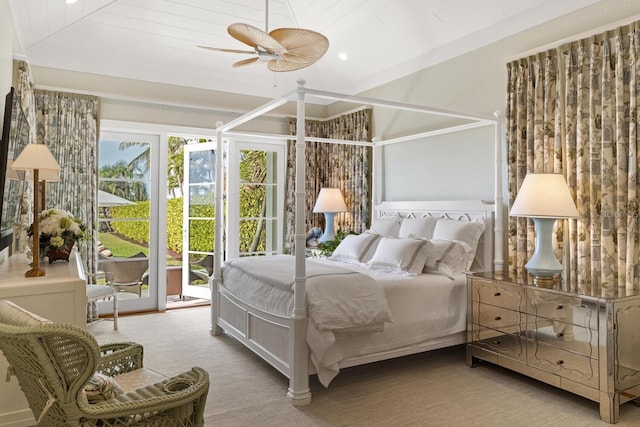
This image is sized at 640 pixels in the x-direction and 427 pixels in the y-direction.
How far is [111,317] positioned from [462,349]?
388 cm

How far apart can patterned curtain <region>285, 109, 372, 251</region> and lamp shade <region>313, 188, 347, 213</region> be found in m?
0.18

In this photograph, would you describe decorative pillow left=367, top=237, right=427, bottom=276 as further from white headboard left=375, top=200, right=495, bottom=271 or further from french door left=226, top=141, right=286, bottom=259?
french door left=226, top=141, right=286, bottom=259

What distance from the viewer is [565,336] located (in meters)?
2.83

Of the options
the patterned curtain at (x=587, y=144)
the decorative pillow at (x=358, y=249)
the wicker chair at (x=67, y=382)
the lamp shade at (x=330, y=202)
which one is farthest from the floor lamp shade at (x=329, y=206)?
the wicker chair at (x=67, y=382)

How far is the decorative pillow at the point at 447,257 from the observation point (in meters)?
3.73

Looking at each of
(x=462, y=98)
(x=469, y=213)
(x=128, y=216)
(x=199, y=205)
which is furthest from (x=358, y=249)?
(x=128, y=216)

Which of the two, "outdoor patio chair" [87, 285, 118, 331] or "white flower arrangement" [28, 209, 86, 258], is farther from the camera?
"outdoor patio chair" [87, 285, 118, 331]

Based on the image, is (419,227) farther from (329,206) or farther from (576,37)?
(576,37)

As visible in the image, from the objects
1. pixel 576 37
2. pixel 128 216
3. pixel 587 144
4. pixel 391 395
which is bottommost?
pixel 391 395

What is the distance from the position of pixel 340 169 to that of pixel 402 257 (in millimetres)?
2664

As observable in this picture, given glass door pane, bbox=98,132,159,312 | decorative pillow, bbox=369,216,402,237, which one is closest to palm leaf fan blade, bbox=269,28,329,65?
decorative pillow, bbox=369,216,402,237

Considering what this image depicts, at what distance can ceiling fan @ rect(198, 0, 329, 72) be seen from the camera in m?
2.90

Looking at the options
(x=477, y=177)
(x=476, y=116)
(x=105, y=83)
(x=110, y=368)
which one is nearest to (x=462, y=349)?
(x=477, y=177)

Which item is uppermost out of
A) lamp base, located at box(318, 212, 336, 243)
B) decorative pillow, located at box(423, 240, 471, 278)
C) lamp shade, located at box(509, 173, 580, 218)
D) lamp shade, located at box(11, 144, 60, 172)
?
lamp shade, located at box(11, 144, 60, 172)
